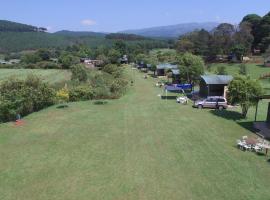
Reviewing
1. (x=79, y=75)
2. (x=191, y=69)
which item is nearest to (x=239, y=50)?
(x=79, y=75)

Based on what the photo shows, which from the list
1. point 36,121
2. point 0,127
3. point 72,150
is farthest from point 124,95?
point 72,150

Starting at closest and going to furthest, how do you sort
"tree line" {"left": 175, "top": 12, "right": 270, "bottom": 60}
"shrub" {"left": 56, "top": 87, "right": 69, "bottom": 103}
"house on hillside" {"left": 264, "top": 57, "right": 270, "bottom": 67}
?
"shrub" {"left": 56, "top": 87, "right": 69, "bottom": 103} < "house on hillside" {"left": 264, "top": 57, "right": 270, "bottom": 67} < "tree line" {"left": 175, "top": 12, "right": 270, "bottom": 60}

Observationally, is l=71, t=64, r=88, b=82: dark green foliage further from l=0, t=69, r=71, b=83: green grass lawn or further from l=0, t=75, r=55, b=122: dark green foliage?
l=0, t=75, r=55, b=122: dark green foliage

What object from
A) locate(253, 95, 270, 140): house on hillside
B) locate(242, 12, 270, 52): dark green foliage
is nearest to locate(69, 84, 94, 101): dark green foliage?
locate(253, 95, 270, 140): house on hillside

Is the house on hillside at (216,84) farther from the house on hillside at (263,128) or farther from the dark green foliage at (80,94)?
the dark green foliage at (80,94)

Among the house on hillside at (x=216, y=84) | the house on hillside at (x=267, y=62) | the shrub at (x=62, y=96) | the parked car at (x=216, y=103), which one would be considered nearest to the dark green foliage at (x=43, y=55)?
the house on hillside at (x=267, y=62)

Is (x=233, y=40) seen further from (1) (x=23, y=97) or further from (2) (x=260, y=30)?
(1) (x=23, y=97)
